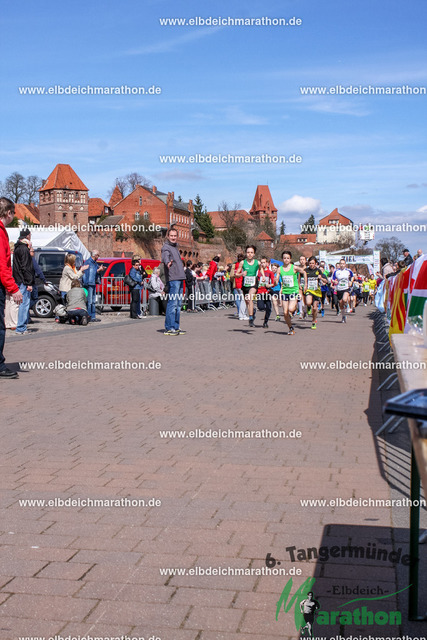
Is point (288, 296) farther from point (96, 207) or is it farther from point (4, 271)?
point (96, 207)

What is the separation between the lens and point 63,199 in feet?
420

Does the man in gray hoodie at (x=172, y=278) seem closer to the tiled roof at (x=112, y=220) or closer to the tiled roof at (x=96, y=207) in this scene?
the tiled roof at (x=112, y=220)

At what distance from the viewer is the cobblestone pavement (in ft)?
10.4

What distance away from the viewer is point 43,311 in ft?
75.2

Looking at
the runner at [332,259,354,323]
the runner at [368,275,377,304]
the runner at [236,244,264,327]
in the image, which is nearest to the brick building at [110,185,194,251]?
the runner at [368,275,377,304]

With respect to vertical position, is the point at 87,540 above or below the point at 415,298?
below

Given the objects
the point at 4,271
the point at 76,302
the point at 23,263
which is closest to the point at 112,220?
the point at 76,302

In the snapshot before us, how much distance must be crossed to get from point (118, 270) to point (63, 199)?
103556mm

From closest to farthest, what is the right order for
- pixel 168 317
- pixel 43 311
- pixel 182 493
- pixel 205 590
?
1. pixel 205 590
2. pixel 182 493
3. pixel 168 317
4. pixel 43 311

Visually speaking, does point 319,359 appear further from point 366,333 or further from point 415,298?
point 366,333

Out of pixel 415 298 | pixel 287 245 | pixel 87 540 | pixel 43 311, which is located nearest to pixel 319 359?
pixel 415 298

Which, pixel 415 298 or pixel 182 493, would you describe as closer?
pixel 182 493

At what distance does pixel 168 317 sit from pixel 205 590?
13.8 meters

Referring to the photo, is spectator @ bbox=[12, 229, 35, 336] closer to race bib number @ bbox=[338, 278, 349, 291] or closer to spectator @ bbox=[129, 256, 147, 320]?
spectator @ bbox=[129, 256, 147, 320]
